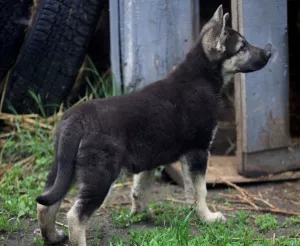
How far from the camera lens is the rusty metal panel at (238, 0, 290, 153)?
19.2 feet

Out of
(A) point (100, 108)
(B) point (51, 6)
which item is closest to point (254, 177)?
(A) point (100, 108)

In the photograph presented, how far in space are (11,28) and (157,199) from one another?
2.49 m

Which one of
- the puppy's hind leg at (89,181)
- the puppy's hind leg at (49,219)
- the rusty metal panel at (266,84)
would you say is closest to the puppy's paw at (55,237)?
the puppy's hind leg at (49,219)

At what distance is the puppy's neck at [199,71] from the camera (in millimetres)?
4996

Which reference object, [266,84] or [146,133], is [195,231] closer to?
[146,133]

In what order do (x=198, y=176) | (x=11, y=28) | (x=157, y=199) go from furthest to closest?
(x=11, y=28) → (x=157, y=199) → (x=198, y=176)

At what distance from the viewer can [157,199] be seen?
18.8ft

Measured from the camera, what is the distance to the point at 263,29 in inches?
233

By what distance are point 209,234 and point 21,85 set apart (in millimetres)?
3027

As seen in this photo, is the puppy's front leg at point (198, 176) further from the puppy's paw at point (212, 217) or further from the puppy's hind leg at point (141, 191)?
the puppy's hind leg at point (141, 191)

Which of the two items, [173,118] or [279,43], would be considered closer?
[173,118]

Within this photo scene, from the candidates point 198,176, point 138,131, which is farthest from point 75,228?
point 198,176

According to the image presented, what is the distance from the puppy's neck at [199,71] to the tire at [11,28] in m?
2.14

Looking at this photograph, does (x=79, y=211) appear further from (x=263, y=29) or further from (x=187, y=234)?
(x=263, y=29)
